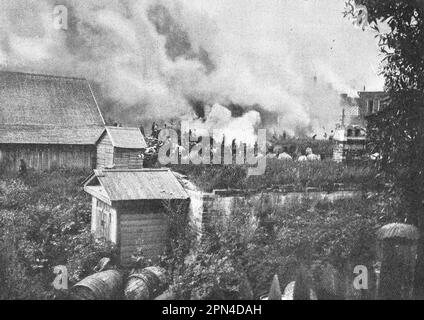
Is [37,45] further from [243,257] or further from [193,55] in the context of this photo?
[243,257]

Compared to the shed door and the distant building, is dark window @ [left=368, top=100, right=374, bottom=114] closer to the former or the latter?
the distant building

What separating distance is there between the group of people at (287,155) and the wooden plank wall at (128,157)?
12.4 ft

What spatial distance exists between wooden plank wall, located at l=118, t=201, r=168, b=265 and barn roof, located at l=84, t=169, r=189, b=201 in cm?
27

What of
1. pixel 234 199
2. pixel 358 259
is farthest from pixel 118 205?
pixel 358 259

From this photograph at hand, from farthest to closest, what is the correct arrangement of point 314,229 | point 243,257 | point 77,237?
1. point 77,237
2. point 314,229
3. point 243,257

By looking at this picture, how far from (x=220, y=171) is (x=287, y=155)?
87.5 inches

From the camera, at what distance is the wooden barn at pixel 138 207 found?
8320 millimetres

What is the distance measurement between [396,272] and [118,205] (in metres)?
5.33

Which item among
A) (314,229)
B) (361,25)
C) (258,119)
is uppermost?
(361,25)

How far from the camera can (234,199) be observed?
8141 mm

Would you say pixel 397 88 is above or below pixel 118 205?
above

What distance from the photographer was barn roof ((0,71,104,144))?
10.2 meters

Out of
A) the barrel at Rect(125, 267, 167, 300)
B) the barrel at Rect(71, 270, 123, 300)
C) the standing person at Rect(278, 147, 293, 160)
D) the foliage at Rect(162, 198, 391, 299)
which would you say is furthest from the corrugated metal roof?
the barrel at Rect(71, 270, 123, 300)

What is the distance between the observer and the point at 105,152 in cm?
1116
